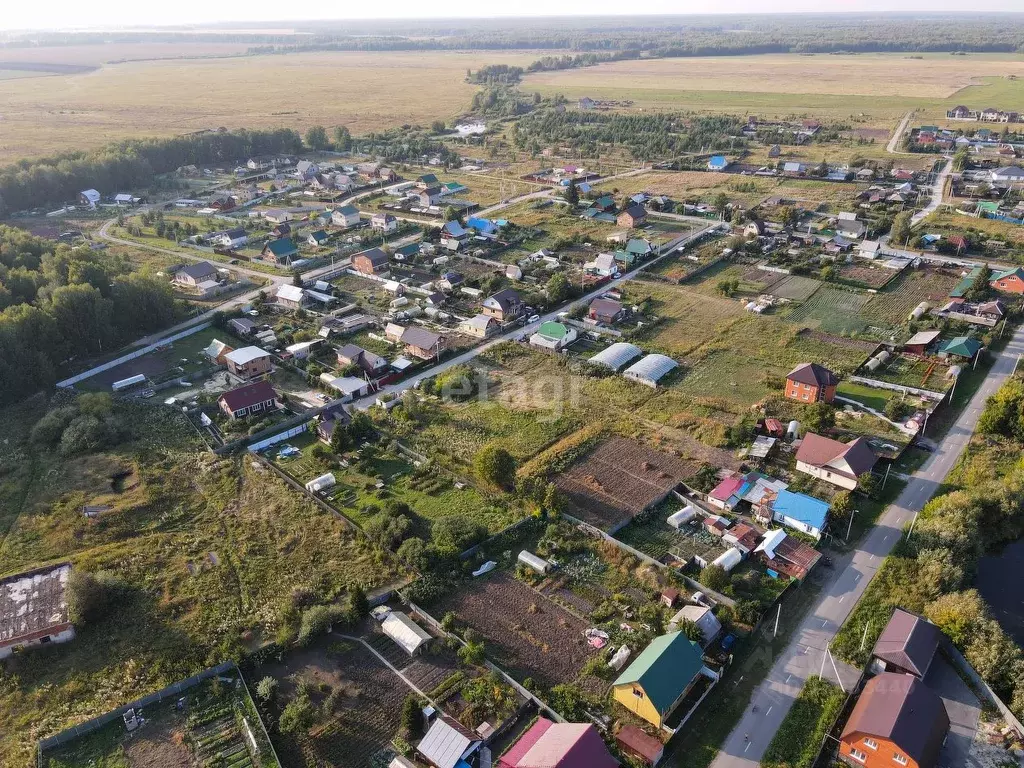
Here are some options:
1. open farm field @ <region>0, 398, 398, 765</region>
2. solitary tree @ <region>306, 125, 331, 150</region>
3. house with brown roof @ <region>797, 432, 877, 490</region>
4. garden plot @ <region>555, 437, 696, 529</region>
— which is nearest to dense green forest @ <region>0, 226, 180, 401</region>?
open farm field @ <region>0, 398, 398, 765</region>

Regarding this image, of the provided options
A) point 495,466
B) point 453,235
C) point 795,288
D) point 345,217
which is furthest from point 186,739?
point 345,217

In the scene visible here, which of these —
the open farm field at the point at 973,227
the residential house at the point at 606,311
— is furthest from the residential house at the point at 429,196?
the open farm field at the point at 973,227

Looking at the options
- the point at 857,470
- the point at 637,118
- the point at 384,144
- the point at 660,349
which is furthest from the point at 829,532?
the point at 637,118

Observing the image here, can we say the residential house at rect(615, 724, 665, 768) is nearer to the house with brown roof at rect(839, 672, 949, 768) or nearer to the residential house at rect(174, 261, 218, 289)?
the house with brown roof at rect(839, 672, 949, 768)

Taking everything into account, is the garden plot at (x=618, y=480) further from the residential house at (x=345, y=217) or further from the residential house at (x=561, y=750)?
the residential house at (x=345, y=217)

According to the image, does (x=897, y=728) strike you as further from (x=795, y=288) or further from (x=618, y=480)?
(x=795, y=288)

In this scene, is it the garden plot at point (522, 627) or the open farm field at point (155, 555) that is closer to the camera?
the open farm field at point (155, 555)
